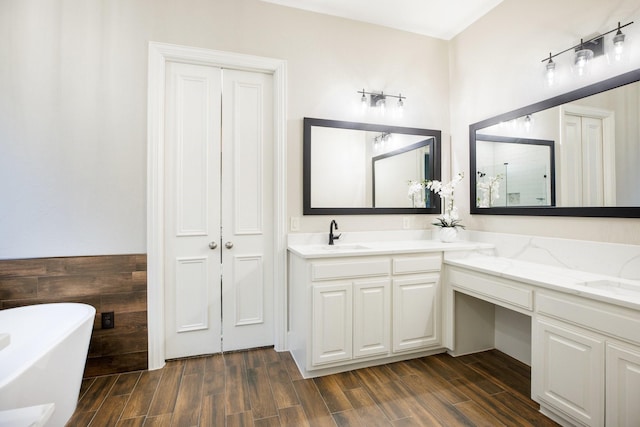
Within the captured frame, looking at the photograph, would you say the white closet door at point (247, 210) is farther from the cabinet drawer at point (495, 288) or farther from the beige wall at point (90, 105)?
the cabinet drawer at point (495, 288)

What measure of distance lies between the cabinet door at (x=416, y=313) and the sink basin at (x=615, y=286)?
0.96m

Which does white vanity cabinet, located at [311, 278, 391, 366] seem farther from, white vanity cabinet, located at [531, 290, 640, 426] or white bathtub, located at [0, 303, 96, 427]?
white bathtub, located at [0, 303, 96, 427]

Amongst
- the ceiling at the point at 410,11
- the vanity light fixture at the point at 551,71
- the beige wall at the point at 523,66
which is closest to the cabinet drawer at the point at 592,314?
the beige wall at the point at 523,66

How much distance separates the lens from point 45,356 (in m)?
1.40

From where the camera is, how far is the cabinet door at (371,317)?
Result: 2.23 m

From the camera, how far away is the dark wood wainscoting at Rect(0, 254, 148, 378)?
2062 millimetres

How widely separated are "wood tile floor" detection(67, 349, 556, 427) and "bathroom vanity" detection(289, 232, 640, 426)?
138 millimetres

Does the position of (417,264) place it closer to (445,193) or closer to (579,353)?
(445,193)

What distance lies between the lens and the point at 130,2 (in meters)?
2.26

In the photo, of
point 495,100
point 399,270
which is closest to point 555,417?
point 399,270

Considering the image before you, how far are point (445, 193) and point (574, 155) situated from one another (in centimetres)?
103

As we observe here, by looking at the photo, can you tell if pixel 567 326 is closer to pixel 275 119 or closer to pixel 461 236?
pixel 461 236

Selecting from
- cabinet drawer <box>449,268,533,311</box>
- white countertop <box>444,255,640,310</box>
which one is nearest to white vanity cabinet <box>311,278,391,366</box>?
cabinet drawer <box>449,268,533,311</box>

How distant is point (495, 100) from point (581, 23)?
73cm
